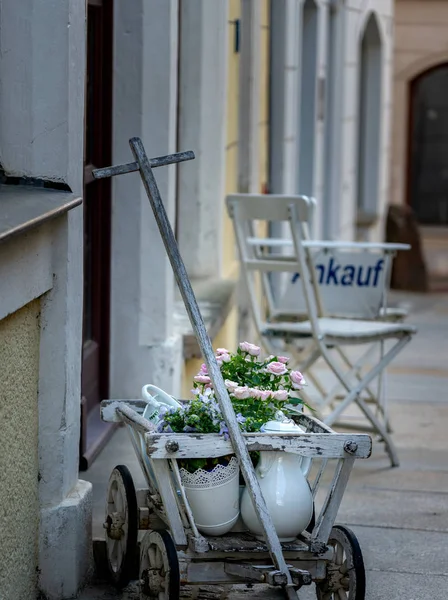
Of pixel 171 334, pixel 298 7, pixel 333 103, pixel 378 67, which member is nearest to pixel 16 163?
pixel 171 334

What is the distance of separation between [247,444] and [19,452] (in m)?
0.62

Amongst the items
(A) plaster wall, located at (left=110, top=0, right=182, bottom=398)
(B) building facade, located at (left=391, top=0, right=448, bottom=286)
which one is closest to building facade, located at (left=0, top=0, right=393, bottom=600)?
(A) plaster wall, located at (left=110, top=0, right=182, bottom=398)

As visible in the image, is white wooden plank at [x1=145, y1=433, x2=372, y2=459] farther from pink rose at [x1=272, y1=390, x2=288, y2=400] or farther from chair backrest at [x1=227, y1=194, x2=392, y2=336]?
chair backrest at [x1=227, y1=194, x2=392, y2=336]

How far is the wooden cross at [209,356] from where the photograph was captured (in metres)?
3.24

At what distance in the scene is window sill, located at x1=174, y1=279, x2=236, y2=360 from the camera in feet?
18.8

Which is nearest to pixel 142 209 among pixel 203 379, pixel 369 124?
pixel 203 379

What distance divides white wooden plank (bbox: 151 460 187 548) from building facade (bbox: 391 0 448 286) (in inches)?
503

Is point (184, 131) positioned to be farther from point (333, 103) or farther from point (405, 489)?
point (333, 103)

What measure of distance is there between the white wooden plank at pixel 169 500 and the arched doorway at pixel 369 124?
11.9m

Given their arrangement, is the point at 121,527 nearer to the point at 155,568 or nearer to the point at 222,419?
the point at 155,568

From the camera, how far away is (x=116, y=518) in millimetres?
3770

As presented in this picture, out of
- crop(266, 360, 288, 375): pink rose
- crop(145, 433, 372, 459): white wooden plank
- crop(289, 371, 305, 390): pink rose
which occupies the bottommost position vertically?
crop(145, 433, 372, 459): white wooden plank

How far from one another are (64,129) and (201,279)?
3.27m

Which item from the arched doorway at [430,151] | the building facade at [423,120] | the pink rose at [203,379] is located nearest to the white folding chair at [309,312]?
the pink rose at [203,379]
